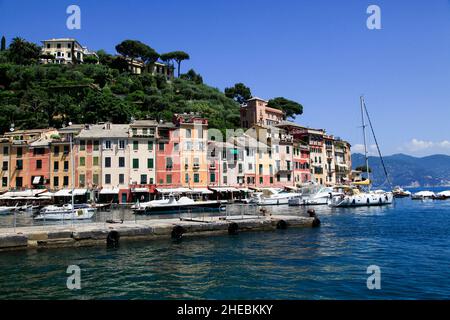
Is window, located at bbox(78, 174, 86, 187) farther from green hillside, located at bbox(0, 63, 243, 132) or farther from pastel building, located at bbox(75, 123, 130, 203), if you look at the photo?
green hillside, located at bbox(0, 63, 243, 132)

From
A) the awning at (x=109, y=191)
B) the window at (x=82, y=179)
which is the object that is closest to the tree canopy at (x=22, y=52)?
the window at (x=82, y=179)

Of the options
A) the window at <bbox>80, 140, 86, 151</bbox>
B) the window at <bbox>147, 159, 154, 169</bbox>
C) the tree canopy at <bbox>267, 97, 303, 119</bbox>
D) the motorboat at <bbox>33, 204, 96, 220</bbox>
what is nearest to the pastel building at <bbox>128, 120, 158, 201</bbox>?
the window at <bbox>147, 159, 154, 169</bbox>

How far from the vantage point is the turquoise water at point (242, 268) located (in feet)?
49.5

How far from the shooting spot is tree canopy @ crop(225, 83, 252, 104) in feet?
464

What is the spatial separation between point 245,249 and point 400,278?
9.59 meters

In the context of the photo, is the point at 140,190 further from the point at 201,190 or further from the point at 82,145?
the point at 82,145

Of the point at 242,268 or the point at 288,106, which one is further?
the point at 288,106

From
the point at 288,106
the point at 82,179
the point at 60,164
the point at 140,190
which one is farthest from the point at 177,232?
the point at 288,106

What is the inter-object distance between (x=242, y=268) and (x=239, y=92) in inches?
4987

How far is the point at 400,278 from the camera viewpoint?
1728 cm

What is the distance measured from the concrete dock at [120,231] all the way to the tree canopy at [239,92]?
363ft

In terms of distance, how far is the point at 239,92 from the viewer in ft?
466

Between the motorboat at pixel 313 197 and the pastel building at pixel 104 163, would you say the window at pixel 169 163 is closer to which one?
the pastel building at pixel 104 163
